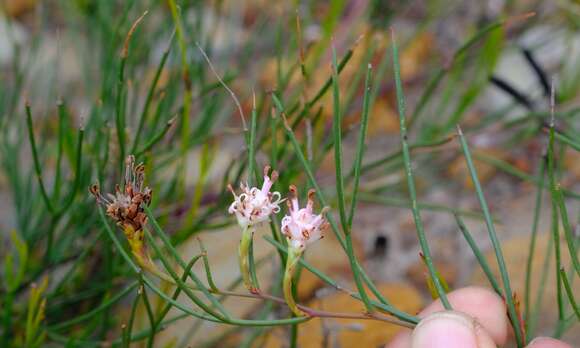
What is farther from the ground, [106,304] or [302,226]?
[302,226]

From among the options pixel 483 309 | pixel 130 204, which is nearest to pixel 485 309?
pixel 483 309

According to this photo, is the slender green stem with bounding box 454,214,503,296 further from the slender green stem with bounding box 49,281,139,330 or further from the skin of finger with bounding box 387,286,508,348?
the slender green stem with bounding box 49,281,139,330

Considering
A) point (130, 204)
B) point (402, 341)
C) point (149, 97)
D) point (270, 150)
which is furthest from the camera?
point (270, 150)

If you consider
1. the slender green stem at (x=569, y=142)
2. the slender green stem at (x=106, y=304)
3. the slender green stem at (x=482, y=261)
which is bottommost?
the slender green stem at (x=106, y=304)

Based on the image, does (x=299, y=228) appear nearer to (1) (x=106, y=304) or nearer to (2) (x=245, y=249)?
(2) (x=245, y=249)

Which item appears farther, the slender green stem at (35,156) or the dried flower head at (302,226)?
the slender green stem at (35,156)

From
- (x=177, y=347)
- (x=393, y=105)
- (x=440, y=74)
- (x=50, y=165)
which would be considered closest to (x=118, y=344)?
(x=177, y=347)

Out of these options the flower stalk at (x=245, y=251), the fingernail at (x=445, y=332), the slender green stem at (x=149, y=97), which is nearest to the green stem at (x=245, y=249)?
the flower stalk at (x=245, y=251)

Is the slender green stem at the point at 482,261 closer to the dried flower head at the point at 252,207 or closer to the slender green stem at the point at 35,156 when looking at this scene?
the dried flower head at the point at 252,207
